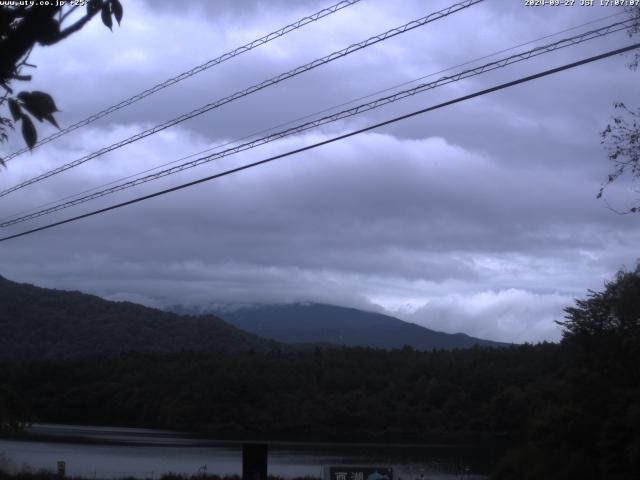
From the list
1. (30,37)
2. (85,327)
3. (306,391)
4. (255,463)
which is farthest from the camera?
(85,327)

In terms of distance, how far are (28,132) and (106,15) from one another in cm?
91

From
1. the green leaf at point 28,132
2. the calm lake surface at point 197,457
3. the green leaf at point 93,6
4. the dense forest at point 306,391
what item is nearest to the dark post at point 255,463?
the green leaf at point 28,132

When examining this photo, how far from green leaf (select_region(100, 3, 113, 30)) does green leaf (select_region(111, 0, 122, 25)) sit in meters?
0.04

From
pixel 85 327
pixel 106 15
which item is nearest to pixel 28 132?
pixel 106 15

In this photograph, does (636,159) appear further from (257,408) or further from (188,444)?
(257,408)

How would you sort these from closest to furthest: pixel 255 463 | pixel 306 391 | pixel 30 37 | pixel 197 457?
pixel 30 37 < pixel 255 463 < pixel 197 457 < pixel 306 391

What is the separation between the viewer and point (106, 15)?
16.8 feet

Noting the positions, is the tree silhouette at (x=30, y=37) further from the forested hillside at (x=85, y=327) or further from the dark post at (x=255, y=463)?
the forested hillside at (x=85, y=327)

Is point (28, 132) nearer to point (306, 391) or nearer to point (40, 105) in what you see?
point (40, 105)

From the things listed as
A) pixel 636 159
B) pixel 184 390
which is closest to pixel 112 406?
pixel 184 390

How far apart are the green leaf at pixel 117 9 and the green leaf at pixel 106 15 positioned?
4 centimetres

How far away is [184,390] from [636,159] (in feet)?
273

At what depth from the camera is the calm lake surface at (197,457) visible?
155ft

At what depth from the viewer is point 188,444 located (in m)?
71.7
